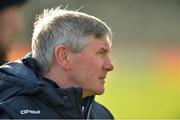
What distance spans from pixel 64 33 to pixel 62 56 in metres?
0.10

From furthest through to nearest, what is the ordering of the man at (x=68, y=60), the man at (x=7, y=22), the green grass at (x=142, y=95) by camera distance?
the green grass at (x=142, y=95) < the man at (x=7, y=22) < the man at (x=68, y=60)

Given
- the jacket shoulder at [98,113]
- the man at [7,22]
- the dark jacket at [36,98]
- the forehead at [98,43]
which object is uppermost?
the man at [7,22]

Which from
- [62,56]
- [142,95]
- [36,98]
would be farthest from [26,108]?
[142,95]

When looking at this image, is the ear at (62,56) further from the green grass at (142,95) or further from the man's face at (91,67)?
the green grass at (142,95)

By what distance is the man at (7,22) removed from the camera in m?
3.17

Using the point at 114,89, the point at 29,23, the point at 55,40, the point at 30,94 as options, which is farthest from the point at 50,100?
the point at 114,89

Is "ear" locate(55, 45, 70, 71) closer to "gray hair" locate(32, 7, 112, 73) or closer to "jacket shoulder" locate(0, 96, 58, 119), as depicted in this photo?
"gray hair" locate(32, 7, 112, 73)

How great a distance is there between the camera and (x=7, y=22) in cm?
321

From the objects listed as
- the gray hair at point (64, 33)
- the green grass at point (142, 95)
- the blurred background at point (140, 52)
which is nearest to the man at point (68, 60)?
the gray hair at point (64, 33)

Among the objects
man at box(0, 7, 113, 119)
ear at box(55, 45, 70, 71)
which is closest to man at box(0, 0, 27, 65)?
man at box(0, 7, 113, 119)

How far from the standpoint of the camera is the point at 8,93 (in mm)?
2803

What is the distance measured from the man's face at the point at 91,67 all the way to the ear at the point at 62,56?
22 mm

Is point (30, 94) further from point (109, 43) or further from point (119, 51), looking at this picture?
point (119, 51)

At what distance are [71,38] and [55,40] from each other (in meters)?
0.07
